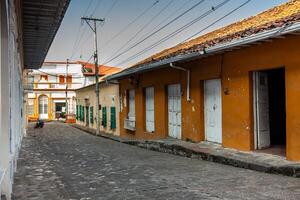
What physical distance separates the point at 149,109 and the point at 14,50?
11101 millimetres

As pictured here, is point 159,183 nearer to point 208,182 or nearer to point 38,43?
point 208,182

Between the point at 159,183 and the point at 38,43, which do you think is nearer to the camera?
the point at 159,183

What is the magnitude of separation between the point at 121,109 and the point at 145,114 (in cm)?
413

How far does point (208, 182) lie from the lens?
7438 mm

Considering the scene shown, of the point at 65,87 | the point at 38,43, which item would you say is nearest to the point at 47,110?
the point at 65,87

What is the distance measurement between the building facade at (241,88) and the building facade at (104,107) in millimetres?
7973

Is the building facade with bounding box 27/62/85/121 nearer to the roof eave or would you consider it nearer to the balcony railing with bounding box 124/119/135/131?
the balcony railing with bounding box 124/119/135/131

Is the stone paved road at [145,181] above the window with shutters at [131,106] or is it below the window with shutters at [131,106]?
below

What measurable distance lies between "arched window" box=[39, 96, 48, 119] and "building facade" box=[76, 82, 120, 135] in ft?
54.5

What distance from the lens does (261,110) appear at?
11.1m

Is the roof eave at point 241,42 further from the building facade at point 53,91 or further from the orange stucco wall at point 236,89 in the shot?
the building facade at point 53,91

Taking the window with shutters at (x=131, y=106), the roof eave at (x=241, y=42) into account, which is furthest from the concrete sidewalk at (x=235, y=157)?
the window with shutters at (x=131, y=106)

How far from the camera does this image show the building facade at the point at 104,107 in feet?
81.1

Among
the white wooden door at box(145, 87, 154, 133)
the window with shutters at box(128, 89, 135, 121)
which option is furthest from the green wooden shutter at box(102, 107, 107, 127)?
the white wooden door at box(145, 87, 154, 133)
